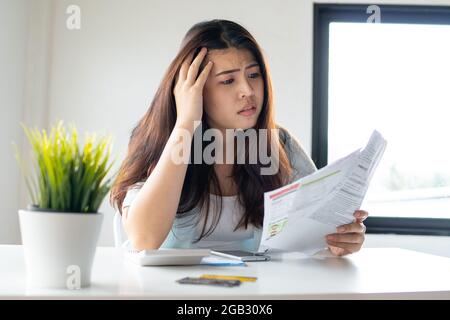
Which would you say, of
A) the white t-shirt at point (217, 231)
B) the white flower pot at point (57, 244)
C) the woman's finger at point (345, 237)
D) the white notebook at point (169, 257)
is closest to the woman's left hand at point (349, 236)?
the woman's finger at point (345, 237)

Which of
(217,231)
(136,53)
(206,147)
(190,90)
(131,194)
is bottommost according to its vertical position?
(217,231)

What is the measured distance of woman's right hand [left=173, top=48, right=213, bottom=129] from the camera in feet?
4.18

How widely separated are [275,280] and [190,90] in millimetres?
636

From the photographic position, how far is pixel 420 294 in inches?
28.8

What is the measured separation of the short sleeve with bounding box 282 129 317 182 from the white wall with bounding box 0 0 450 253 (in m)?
1.43

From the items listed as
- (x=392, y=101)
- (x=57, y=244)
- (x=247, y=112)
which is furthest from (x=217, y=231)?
(x=392, y=101)

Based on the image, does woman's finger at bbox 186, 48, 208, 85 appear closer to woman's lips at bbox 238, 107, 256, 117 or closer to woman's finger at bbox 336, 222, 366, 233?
woman's lips at bbox 238, 107, 256, 117

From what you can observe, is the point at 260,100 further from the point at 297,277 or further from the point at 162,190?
the point at 297,277

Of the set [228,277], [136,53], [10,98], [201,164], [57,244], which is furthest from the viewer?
[136,53]

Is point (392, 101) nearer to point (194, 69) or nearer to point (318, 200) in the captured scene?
point (194, 69)

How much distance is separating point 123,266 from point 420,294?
0.50m

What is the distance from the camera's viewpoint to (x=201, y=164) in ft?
4.63

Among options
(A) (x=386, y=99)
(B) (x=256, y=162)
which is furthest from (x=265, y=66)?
(A) (x=386, y=99)

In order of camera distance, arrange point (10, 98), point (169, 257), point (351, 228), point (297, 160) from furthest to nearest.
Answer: point (10, 98) → point (297, 160) → point (351, 228) → point (169, 257)
